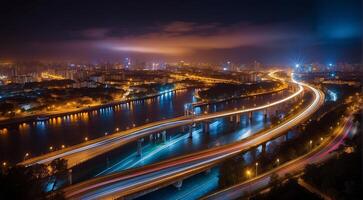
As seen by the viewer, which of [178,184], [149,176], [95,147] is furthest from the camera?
[95,147]

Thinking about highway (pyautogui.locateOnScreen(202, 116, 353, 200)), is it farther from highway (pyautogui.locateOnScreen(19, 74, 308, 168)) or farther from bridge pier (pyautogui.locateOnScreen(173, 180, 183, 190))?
highway (pyautogui.locateOnScreen(19, 74, 308, 168))

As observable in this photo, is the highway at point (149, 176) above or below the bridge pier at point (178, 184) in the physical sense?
above

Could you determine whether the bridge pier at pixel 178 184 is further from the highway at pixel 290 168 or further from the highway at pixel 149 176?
the highway at pixel 290 168

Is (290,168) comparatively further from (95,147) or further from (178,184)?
(95,147)

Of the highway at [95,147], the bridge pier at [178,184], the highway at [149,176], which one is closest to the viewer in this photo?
the highway at [149,176]

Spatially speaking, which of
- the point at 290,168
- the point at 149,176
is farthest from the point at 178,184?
the point at 290,168

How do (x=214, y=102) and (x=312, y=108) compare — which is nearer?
(x=312, y=108)

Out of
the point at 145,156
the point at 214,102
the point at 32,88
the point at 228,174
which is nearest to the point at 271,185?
the point at 228,174

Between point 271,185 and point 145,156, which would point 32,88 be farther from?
point 271,185

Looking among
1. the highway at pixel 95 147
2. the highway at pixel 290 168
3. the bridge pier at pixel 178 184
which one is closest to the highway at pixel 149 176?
the bridge pier at pixel 178 184
